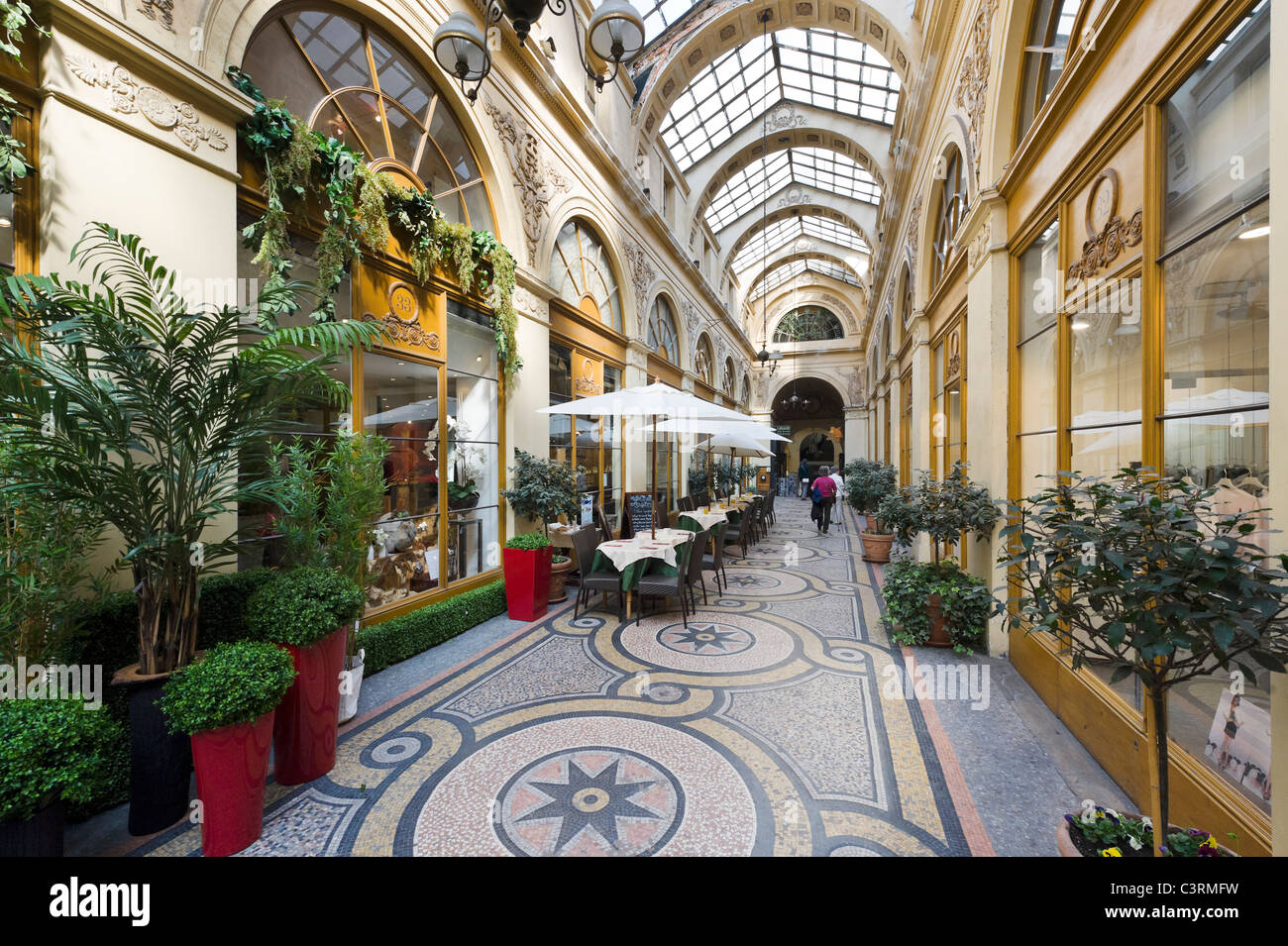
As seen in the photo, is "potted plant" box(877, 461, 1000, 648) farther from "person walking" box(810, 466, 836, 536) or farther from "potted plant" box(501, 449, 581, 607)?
"person walking" box(810, 466, 836, 536)

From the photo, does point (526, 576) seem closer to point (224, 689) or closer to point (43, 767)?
point (224, 689)

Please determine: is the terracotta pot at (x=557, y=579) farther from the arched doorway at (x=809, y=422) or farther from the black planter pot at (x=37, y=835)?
the arched doorway at (x=809, y=422)

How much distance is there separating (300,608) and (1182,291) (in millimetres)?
4304

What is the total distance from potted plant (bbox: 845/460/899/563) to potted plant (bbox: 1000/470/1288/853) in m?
5.62

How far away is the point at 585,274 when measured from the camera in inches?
291

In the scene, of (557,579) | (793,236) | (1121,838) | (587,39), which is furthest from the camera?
(793,236)

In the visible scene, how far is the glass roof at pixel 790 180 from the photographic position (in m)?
14.3

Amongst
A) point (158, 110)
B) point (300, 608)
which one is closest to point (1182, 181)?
point (300, 608)

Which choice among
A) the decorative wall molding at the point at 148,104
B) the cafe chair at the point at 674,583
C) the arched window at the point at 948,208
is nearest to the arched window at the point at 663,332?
the arched window at the point at 948,208

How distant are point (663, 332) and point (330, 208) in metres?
8.56

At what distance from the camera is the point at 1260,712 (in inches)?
64.6

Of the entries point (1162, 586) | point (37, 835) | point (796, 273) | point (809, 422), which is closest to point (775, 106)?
point (796, 273)
